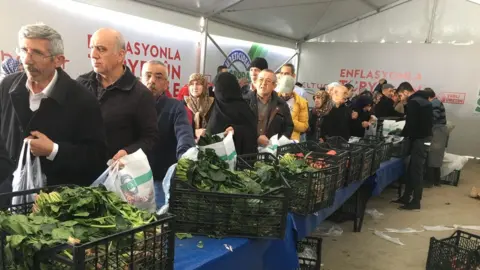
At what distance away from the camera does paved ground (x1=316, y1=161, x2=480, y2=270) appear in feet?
10.8

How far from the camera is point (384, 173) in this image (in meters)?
4.08

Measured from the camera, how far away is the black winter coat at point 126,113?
1.78m

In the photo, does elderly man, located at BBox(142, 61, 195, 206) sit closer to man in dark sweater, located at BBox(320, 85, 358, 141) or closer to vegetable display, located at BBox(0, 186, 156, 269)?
vegetable display, located at BBox(0, 186, 156, 269)

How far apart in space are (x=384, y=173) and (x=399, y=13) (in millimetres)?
6364

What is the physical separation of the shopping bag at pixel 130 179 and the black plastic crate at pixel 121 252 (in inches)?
12.3

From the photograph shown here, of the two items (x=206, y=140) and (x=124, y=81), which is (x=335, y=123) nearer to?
(x=206, y=140)

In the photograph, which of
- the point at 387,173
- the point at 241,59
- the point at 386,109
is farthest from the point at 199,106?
the point at 241,59

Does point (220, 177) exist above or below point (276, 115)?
below

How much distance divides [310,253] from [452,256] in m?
1.11

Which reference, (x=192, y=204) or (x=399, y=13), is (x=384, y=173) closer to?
(x=192, y=204)

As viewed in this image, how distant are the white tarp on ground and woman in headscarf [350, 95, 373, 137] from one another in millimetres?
4470

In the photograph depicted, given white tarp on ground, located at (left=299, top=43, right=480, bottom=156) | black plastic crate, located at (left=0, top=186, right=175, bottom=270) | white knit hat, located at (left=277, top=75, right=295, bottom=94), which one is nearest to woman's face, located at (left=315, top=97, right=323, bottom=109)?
white knit hat, located at (left=277, top=75, right=295, bottom=94)

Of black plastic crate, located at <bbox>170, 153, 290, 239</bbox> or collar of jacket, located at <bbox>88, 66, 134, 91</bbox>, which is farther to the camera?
collar of jacket, located at <bbox>88, 66, 134, 91</bbox>

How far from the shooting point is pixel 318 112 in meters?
4.02
